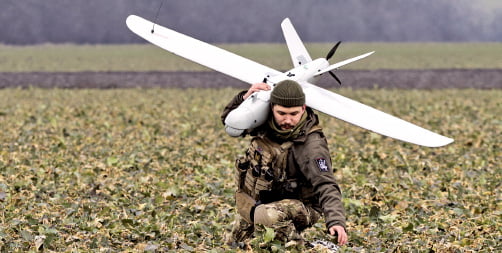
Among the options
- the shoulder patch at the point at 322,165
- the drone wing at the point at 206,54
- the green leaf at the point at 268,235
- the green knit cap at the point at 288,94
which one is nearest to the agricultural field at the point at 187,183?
the green leaf at the point at 268,235

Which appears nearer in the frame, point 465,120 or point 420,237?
point 420,237

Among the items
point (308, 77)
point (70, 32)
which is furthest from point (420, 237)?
point (70, 32)

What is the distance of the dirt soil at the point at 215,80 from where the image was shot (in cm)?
3662

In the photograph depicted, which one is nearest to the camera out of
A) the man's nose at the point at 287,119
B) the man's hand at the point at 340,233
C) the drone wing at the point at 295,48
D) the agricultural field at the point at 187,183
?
the man's hand at the point at 340,233

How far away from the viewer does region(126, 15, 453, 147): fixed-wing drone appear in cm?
695

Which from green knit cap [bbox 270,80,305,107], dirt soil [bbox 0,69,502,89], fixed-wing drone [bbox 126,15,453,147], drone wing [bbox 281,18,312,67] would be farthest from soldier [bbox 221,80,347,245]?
dirt soil [bbox 0,69,502,89]

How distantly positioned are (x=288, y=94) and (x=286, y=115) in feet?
0.70

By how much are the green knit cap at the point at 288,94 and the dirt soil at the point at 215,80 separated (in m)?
29.6

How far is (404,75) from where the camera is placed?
1591 inches

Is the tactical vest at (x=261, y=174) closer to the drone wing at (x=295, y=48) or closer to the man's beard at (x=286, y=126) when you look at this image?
the man's beard at (x=286, y=126)

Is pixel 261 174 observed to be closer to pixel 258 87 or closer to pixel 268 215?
pixel 268 215

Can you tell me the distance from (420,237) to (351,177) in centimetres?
409

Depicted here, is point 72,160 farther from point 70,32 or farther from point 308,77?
point 70,32

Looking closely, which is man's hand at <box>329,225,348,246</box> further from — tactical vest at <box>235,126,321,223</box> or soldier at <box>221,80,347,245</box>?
tactical vest at <box>235,126,321,223</box>
